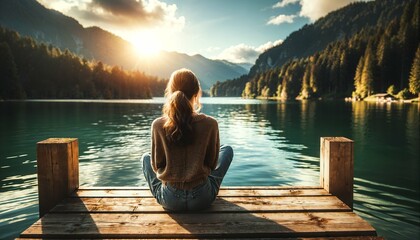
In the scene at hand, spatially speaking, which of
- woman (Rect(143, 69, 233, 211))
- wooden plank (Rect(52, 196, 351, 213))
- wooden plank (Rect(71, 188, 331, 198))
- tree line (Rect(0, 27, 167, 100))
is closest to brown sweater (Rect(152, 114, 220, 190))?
woman (Rect(143, 69, 233, 211))

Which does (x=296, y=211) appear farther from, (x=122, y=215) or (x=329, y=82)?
(x=329, y=82)

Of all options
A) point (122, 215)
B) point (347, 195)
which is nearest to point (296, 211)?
point (347, 195)

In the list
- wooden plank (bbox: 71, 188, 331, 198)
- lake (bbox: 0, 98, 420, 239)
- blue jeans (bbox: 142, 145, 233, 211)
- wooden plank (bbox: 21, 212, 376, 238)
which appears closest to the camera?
wooden plank (bbox: 21, 212, 376, 238)

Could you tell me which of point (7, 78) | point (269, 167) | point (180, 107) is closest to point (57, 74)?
point (7, 78)

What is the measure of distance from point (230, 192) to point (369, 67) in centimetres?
10362

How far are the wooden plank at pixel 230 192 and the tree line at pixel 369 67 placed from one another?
82.2 m

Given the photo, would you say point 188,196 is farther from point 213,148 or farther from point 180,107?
point 180,107

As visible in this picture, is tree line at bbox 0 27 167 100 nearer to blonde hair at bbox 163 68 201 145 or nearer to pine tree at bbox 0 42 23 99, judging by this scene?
pine tree at bbox 0 42 23 99

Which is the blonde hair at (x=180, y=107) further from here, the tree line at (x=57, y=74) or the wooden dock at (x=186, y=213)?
the tree line at (x=57, y=74)

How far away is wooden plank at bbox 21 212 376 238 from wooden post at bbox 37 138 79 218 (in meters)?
0.92

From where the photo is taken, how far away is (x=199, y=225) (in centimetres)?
400

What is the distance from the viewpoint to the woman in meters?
3.90

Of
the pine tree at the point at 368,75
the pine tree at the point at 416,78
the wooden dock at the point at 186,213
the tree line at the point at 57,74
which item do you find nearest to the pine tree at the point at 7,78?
the tree line at the point at 57,74

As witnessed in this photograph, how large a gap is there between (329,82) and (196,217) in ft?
446
